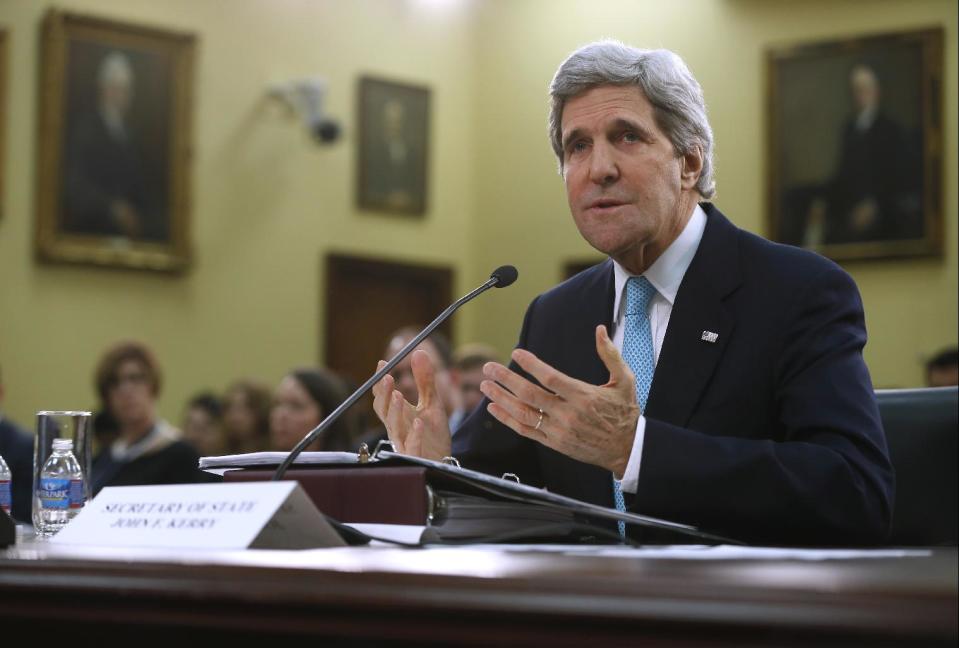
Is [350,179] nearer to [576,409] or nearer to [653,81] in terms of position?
[653,81]

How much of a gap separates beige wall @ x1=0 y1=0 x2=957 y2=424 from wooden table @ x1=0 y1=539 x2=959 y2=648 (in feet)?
25.0

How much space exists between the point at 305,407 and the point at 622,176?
13.6 feet

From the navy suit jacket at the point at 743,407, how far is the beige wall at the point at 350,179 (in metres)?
6.30

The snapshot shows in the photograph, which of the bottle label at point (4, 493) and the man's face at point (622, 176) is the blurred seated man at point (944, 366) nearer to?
the man's face at point (622, 176)

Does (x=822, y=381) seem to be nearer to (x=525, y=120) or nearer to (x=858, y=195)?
(x=858, y=195)

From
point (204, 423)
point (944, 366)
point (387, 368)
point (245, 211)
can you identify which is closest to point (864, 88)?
point (944, 366)

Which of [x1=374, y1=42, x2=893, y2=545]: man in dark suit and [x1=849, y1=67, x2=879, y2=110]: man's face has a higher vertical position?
[x1=849, y1=67, x2=879, y2=110]: man's face

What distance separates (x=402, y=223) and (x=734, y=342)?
7950mm

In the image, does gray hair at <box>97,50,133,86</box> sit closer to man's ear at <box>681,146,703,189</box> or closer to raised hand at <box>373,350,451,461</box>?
man's ear at <box>681,146,703,189</box>

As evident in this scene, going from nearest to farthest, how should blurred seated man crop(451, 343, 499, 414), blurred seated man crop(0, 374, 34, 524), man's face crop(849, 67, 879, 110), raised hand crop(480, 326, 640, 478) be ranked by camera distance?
raised hand crop(480, 326, 640, 478) < blurred seated man crop(0, 374, 34, 524) < blurred seated man crop(451, 343, 499, 414) < man's face crop(849, 67, 879, 110)

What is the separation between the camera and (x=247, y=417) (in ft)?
24.5

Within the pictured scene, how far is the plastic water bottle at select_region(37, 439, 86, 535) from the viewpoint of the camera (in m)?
2.28

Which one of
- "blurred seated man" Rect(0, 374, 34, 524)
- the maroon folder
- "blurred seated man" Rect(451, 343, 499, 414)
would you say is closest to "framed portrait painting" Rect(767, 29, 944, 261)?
"blurred seated man" Rect(451, 343, 499, 414)

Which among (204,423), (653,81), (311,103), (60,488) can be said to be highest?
(311,103)
